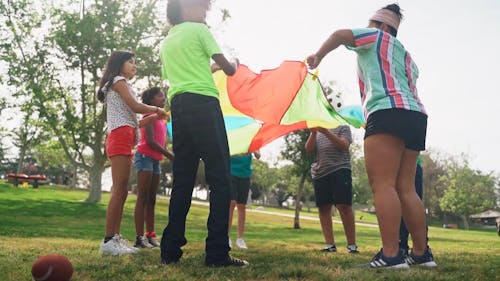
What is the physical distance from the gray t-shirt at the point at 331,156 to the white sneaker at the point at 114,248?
2.84m

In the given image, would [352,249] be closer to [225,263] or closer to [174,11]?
[225,263]

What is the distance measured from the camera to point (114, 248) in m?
4.47

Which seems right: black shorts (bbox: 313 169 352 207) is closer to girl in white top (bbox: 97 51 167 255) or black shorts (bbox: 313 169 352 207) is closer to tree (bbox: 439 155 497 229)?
girl in white top (bbox: 97 51 167 255)

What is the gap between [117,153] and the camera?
4621 mm

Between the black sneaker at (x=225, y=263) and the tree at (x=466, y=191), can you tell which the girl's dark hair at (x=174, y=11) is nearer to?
the black sneaker at (x=225, y=263)

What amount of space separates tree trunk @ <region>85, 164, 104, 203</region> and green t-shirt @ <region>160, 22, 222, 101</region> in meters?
21.2

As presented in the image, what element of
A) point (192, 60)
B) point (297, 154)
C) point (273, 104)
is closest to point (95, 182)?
point (297, 154)

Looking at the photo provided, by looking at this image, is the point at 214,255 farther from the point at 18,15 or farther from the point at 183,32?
the point at 18,15

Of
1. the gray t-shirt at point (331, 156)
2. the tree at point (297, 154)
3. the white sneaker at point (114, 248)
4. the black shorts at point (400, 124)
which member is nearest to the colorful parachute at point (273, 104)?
the gray t-shirt at point (331, 156)

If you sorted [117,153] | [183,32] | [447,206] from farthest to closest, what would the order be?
[447,206]
[117,153]
[183,32]

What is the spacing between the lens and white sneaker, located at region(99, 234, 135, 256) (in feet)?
14.6

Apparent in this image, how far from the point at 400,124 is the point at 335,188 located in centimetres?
253

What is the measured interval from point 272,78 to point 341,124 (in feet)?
3.61

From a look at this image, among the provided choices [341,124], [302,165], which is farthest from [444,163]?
[341,124]
